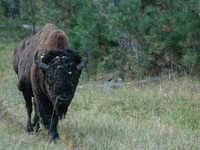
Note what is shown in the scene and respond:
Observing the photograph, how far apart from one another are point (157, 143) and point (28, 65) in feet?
9.80

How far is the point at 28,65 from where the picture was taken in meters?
5.80

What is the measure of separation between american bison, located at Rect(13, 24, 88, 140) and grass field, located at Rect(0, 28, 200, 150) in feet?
1.60

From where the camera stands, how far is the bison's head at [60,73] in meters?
4.40

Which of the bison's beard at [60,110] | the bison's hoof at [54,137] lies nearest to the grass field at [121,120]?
the bison's hoof at [54,137]

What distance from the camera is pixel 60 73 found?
179 inches

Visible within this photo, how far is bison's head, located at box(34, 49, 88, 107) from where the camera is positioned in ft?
14.4

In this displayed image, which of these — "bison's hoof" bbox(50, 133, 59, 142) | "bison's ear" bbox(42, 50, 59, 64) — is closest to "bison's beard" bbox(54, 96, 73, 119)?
"bison's hoof" bbox(50, 133, 59, 142)

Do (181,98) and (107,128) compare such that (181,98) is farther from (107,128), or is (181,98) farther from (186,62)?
(107,128)

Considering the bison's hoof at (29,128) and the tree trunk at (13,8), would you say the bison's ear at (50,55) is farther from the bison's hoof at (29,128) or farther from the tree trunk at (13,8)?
the tree trunk at (13,8)

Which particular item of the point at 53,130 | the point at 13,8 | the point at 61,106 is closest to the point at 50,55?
the point at 61,106

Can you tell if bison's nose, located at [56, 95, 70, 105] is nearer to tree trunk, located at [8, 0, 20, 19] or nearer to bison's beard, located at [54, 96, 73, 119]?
bison's beard, located at [54, 96, 73, 119]

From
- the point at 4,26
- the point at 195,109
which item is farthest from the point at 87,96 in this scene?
the point at 4,26

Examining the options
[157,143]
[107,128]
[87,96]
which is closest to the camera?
[157,143]

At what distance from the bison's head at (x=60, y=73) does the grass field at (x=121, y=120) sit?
0.76 m
